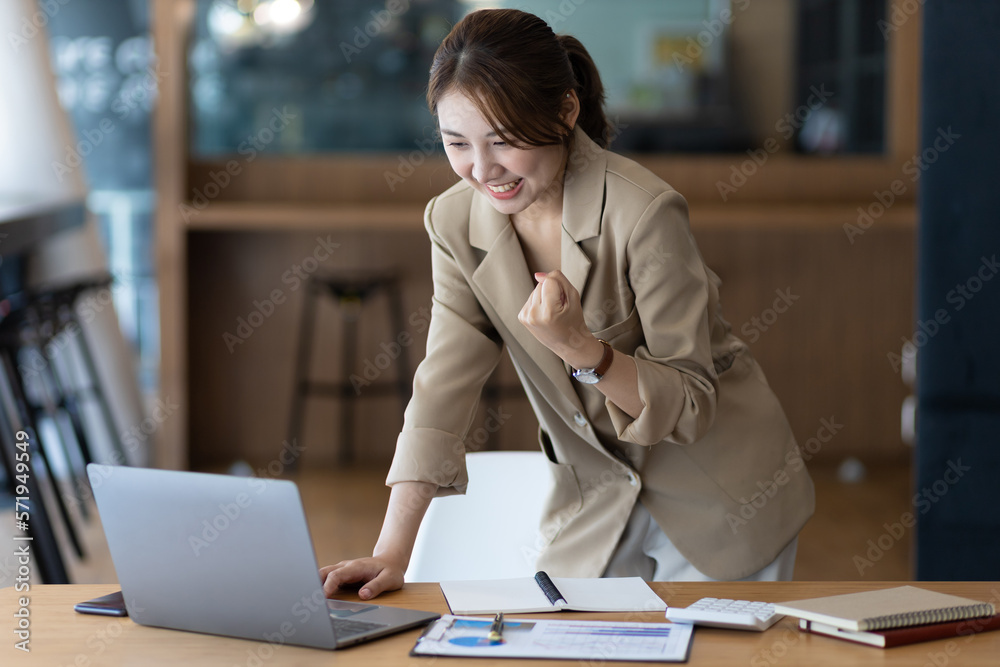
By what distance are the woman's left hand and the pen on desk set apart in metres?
0.30

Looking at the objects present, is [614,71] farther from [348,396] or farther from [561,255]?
[561,255]

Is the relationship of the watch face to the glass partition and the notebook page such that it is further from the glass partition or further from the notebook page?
the glass partition

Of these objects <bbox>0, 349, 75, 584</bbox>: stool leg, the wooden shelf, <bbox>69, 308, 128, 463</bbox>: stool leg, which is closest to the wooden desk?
<bbox>0, 349, 75, 584</bbox>: stool leg

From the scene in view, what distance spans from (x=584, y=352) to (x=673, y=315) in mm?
182

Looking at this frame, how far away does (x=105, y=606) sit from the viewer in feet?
3.86

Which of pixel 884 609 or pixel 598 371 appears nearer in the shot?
pixel 884 609

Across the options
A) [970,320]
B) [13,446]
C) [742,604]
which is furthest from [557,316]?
[13,446]

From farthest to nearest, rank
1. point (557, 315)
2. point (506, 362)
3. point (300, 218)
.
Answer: point (506, 362)
point (300, 218)
point (557, 315)

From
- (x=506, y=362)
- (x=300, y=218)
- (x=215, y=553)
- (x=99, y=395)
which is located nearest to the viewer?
(x=215, y=553)

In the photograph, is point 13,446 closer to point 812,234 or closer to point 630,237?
point 630,237

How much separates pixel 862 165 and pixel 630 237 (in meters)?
3.56

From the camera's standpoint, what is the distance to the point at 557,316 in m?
1.17

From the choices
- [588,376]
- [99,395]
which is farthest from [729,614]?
[99,395]

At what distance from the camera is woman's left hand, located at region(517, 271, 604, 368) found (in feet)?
3.83
